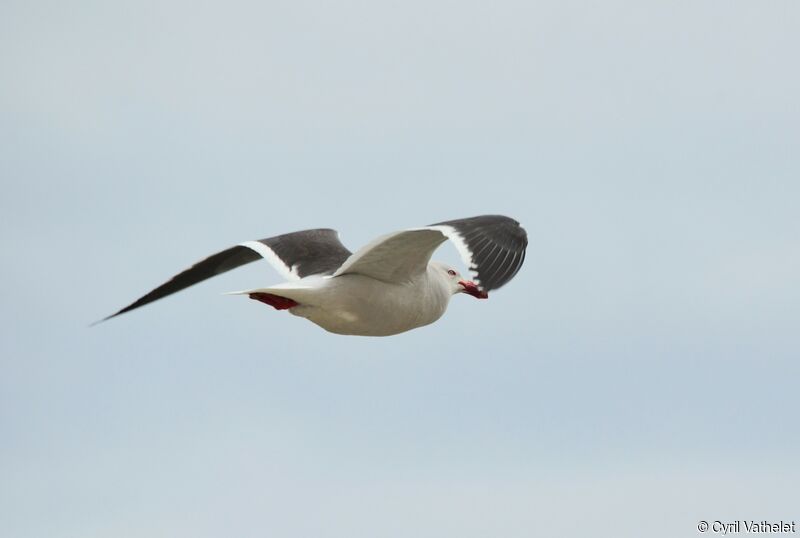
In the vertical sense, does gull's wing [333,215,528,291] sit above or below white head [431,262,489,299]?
below

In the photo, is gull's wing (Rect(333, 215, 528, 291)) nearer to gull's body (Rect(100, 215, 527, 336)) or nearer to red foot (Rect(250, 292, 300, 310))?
gull's body (Rect(100, 215, 527, 336))

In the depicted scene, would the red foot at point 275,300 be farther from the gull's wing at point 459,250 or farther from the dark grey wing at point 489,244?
the dark grey wing at point 489,244

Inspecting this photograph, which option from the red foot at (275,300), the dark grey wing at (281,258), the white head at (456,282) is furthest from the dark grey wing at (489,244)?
the white head at (456,282)

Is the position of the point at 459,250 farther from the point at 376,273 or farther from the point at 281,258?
the point at 281,258

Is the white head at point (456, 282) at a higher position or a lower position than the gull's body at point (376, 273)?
higher

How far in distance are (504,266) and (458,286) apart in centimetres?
371

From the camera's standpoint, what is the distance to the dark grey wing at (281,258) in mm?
17766

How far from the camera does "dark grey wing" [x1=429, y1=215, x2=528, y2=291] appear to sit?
1464 cm

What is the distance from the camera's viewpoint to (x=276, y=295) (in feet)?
54.3

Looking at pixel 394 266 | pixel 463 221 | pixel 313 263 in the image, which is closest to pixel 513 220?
pixel 463 221

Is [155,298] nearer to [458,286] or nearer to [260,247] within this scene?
[260,247]

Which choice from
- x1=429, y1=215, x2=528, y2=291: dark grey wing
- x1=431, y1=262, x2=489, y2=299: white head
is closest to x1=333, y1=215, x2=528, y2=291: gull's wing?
x1=429, y1=215, x2=528, y2=291: dark grey wing

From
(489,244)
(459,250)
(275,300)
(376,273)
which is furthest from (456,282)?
(459,250)

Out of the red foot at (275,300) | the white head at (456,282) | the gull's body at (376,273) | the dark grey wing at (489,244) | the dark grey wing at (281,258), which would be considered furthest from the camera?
the white head at (456,282)
